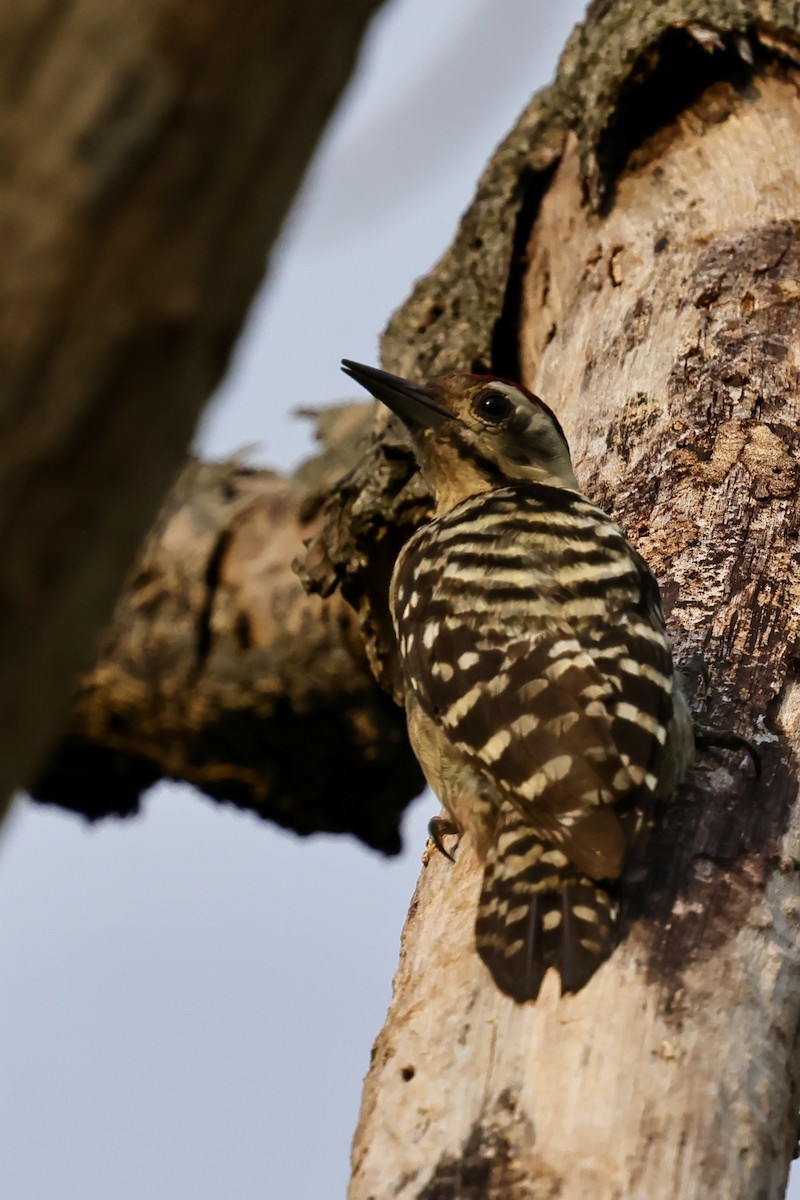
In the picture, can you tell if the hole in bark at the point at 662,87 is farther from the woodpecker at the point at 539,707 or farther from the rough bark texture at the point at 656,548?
the woodpecker at the point at 539,707

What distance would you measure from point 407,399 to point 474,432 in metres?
0.24

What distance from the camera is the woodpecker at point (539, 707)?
2943 millimetres

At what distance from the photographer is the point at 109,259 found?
110 centimetres

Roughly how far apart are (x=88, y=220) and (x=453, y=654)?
2.56 m

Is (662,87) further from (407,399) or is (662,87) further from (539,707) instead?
(539,707)

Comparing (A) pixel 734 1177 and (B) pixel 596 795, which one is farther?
(B) pixel 596 795

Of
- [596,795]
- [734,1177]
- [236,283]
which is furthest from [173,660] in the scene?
[236,283]

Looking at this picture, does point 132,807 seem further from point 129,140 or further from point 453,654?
point 129,140

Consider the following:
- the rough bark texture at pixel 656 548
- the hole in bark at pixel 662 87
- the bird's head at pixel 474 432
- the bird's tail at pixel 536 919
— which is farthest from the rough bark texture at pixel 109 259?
the hole in bark at pixel 662 87

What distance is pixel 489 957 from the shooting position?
2.91m

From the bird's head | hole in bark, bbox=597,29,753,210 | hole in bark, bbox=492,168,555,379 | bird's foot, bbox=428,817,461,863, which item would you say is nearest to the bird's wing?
bird's foot, bbox=428,817,461,863

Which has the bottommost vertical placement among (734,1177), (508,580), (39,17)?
(734,1177)

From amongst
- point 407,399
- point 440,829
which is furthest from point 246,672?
point 440,829

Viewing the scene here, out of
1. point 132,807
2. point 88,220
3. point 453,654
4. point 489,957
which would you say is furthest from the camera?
point 132,807
